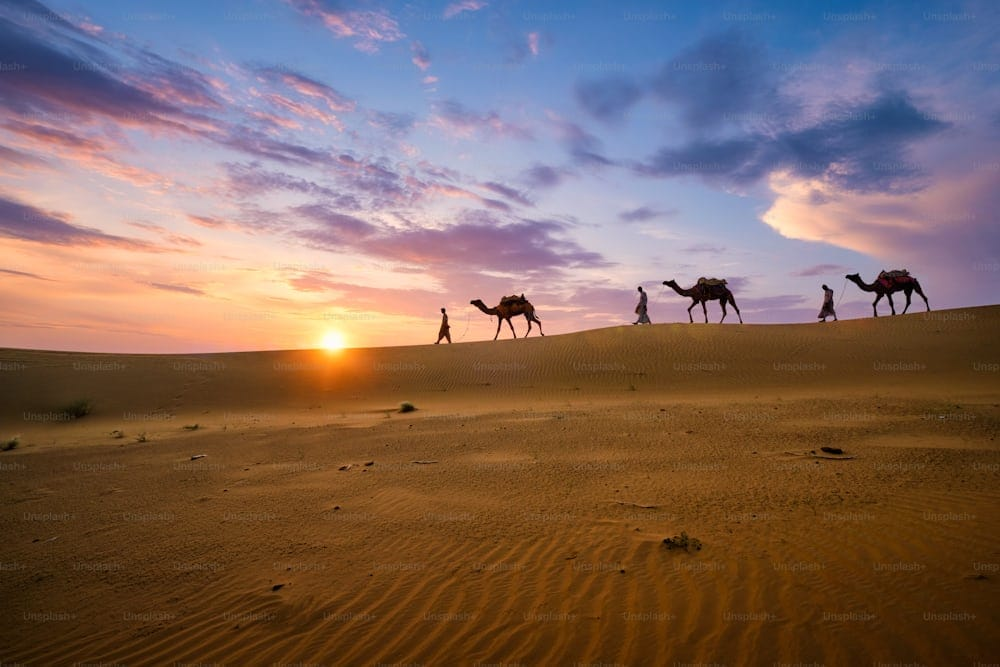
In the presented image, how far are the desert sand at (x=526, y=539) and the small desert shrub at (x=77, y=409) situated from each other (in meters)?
4.94

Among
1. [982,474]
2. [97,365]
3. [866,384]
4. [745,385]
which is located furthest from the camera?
[97,365]

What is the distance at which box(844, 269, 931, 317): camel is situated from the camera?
1033 inches

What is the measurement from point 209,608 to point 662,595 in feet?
13.4

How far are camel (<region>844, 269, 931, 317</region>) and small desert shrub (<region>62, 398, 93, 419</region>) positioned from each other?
116ft

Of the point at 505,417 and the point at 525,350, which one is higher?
the point at 525,350

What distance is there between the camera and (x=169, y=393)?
2105 centimetres

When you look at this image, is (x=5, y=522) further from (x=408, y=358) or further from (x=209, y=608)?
(x=408, y=358)

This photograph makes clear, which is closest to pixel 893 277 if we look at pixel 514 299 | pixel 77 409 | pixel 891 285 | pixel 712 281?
pixel 891 285

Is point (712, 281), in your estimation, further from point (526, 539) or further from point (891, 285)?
point (526, 539)

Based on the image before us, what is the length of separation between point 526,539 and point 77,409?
20235 millimetres

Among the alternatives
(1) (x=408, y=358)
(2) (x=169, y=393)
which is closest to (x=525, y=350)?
(1) (x=408, y=358)

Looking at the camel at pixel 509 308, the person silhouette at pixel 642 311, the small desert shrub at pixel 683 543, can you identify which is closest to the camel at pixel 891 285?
the person silhouette at pixel 642 311

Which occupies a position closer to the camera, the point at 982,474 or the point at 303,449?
the point at 982,474

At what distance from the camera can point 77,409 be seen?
712 inches
